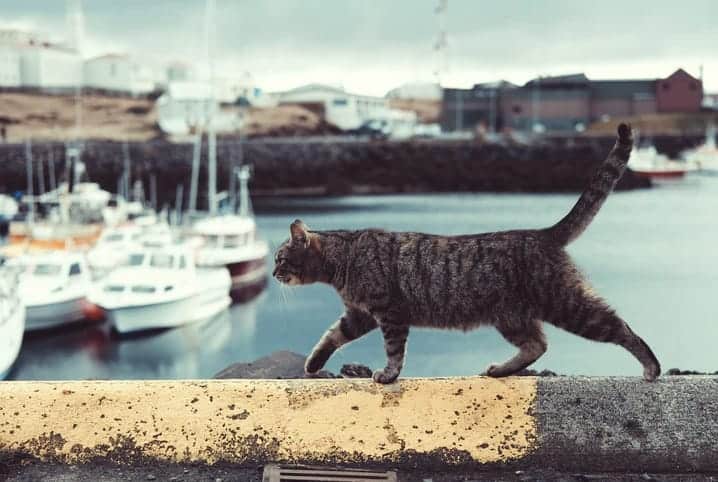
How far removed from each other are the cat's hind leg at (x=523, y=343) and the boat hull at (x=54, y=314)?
53.9 feet

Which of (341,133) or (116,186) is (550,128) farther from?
(116,186)

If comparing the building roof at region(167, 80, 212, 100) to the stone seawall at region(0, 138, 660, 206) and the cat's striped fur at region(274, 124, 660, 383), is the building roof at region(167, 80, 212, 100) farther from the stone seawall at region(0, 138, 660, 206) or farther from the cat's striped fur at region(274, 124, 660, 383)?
the cat's striped fur at region(274, 124, 660, 383)

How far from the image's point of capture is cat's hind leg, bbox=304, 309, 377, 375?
3.40 meters

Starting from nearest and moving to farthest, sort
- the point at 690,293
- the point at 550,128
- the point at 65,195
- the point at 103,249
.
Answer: the point at 103,249
the point at 690,293
the point at 65,195
the point at 550,128

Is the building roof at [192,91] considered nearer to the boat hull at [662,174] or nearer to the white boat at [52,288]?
the white boat at [52,288]

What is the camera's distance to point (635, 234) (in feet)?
118

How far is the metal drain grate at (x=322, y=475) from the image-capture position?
3.11 metres

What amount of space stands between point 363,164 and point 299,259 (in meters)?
60.4

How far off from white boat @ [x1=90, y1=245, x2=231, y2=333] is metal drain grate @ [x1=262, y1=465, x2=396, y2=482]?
15.3 meters

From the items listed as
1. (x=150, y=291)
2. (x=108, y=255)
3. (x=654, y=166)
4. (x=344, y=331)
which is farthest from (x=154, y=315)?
(x=654, y=166)

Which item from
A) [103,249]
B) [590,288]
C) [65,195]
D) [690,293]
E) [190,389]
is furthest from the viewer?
[65,195]

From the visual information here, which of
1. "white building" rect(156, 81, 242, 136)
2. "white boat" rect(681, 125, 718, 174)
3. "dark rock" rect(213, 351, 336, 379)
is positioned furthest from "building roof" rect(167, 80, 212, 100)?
"white boat" rect(681, 125, 718, 174)

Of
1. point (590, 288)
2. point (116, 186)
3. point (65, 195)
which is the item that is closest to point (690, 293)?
point (65, 195)

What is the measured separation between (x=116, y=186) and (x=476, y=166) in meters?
26.4
